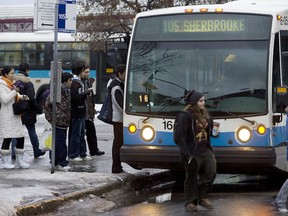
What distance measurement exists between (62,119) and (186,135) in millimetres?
3714

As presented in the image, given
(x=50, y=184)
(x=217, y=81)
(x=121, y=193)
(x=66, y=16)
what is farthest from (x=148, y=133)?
(x=66, y=16)

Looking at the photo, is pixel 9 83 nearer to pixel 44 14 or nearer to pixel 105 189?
pixel 44 14

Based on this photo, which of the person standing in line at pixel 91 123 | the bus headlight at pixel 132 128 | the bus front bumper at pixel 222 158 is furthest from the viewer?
the person standing in line at pixel 91 123

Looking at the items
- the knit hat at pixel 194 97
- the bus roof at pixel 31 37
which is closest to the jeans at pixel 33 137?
the knit hat at pixel 194 97

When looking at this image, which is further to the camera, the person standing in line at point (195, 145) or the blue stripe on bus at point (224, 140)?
the blue stripe on bus at point (224, 140)

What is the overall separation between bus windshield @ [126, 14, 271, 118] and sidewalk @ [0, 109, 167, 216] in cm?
127

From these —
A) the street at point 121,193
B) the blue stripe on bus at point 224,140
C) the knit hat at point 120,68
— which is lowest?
the street at point 121,193

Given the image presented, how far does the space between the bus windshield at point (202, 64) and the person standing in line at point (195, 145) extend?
1401 millimetres

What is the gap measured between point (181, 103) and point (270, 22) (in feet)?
6.15

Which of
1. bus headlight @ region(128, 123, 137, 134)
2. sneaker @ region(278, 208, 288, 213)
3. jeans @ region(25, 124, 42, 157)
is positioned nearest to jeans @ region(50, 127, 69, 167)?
bus headlight @ region(128, 123, 137, 134)

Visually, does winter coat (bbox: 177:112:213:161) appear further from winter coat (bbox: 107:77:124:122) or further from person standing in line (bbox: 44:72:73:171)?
person standing in line (bbox: 44:72:73:171)

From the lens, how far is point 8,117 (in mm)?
13812

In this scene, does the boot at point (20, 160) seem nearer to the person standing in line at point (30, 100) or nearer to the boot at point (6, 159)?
the boot at point (6, 159)

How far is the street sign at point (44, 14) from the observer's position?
1276 centimetres
